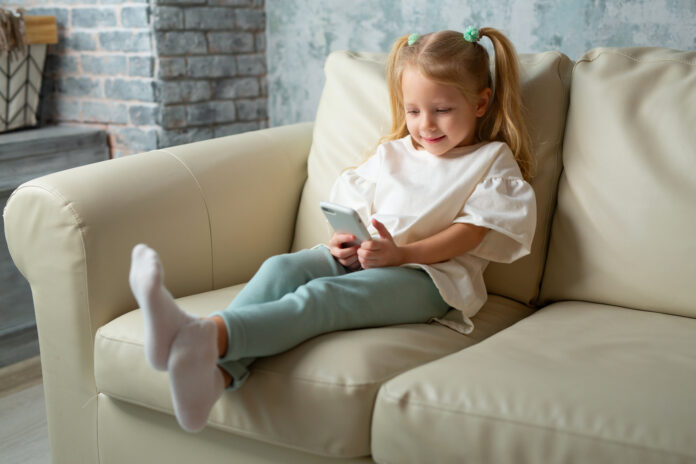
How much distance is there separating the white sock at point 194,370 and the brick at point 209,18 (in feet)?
5.22

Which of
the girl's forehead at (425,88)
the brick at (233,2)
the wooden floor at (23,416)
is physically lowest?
the wooden floor at (23,416)

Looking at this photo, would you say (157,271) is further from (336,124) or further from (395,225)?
(336,124)

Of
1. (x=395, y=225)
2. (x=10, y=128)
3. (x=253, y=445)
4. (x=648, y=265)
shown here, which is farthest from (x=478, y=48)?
(x=10, y=128)

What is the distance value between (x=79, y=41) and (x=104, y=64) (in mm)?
135

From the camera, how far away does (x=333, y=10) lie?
247 cm

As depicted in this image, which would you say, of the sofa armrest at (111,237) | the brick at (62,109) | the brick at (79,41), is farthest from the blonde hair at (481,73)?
the brick at (62,109)

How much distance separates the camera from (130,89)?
243cm

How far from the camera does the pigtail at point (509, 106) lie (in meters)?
1.56

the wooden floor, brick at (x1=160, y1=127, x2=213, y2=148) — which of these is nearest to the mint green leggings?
the wooden floor

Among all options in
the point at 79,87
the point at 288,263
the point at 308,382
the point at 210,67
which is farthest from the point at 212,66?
the point at 308,382

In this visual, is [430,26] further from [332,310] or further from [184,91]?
[332,310]

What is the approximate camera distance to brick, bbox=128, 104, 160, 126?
240cm

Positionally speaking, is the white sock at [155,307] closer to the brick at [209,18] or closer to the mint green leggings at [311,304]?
the mint green leggings at [311,304]

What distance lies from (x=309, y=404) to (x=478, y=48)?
2.73 feet
